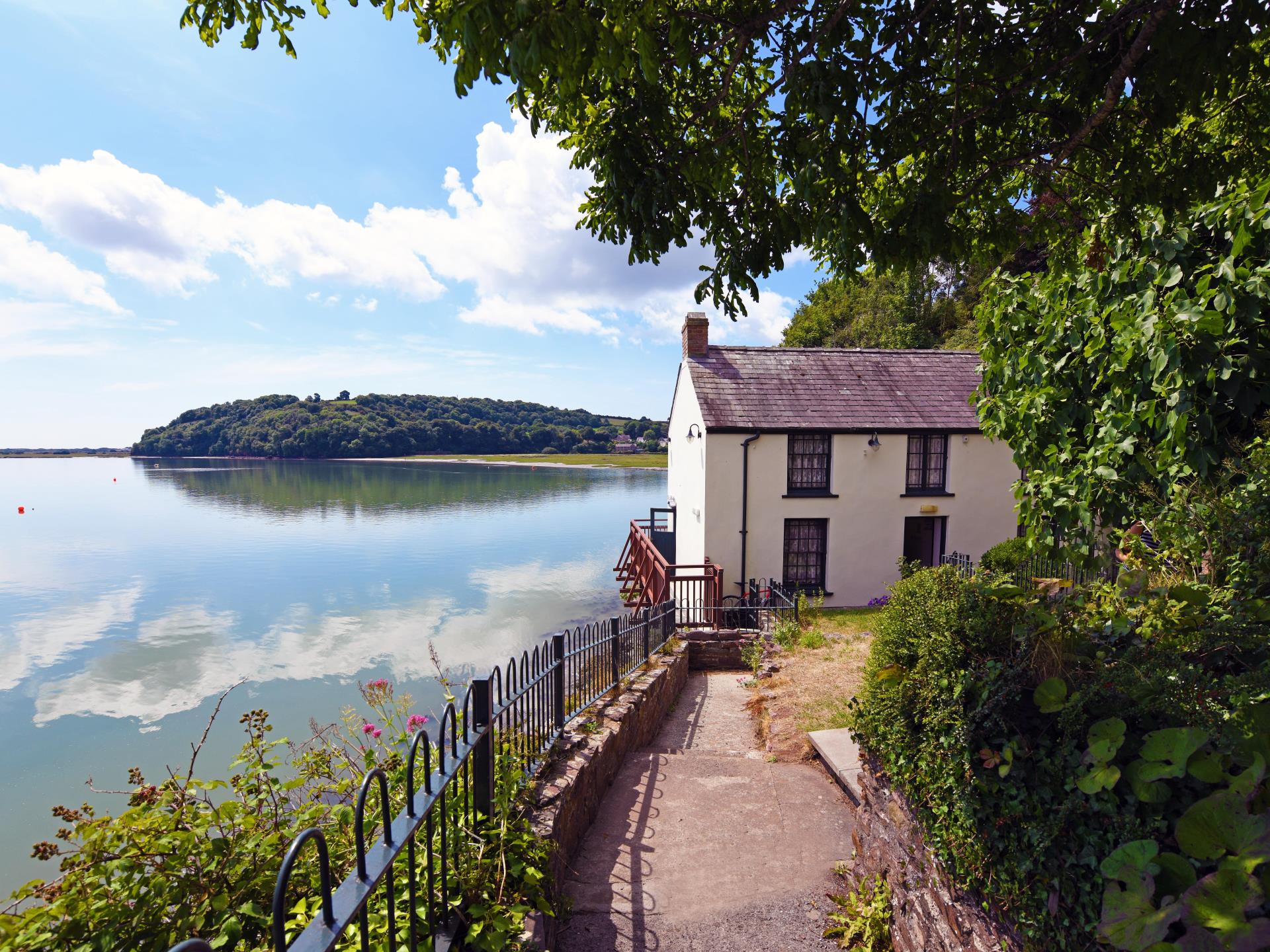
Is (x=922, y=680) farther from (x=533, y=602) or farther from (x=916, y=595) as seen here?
(x=533, y=602)

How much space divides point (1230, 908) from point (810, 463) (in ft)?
52.2

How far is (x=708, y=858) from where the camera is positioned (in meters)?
4.80

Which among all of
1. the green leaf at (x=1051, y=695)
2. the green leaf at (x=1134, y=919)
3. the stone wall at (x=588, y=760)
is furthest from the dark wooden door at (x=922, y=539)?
the green leaf at (x=1134, y=919)

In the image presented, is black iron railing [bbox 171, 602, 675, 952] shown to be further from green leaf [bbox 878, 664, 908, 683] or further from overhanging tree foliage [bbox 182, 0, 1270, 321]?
overhanging tree foliage [bbox 182, 0, 1270, 321]

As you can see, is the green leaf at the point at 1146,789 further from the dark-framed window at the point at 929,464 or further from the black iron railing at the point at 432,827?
the dark-framed window at the point at 929,464

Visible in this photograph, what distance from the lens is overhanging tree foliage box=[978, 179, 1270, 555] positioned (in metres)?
6.05

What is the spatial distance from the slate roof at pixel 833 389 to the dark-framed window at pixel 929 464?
56cm

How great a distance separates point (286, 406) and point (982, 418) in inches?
6179

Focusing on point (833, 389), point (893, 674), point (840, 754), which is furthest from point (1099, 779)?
point (833, 389)

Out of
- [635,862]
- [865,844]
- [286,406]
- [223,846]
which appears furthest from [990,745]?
[286,406]

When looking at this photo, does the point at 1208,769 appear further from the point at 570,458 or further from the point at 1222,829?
the point at 570,458

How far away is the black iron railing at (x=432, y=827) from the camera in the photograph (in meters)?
2.00

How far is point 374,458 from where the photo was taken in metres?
130

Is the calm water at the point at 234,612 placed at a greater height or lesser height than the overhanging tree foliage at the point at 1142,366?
lesser
